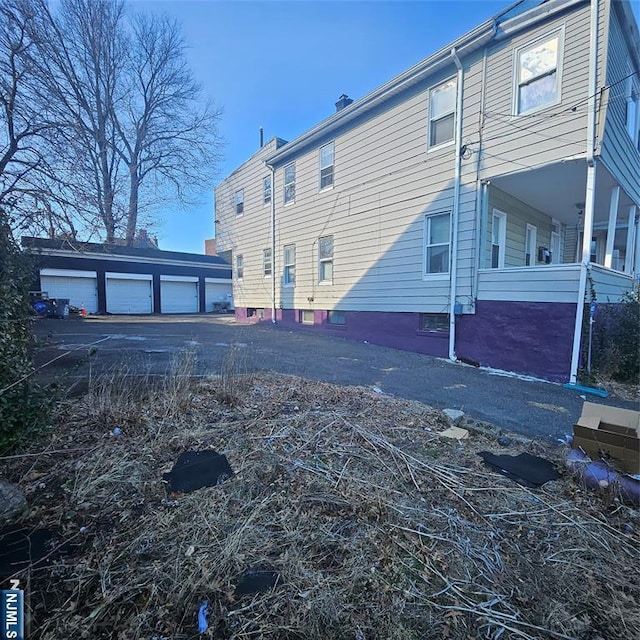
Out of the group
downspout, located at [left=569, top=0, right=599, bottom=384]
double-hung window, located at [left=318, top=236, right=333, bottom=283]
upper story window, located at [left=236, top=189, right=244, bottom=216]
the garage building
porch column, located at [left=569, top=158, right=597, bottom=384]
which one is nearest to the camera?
downspout, located at [left=569, top=0, right=599, bottom=384]

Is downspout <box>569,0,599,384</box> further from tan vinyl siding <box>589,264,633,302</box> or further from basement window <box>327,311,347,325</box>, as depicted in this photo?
basement window <box>327,311,347,325</box>

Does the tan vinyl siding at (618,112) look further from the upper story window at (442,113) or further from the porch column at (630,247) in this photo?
the upper story window at (442,113)

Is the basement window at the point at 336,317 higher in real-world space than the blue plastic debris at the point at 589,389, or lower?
higher

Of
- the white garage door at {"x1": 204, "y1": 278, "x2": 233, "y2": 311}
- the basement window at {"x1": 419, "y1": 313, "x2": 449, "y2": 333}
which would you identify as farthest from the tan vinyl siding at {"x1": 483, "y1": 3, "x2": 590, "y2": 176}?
the white garage door at {"x1": 204, "y1": 278, "x2": 233, "y2": 311}

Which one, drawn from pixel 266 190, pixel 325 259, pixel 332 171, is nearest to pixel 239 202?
pixel 266 190

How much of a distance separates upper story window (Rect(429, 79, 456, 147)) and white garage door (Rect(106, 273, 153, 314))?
809 inches

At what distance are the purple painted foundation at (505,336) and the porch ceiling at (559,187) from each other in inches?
108

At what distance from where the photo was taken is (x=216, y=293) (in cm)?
2638

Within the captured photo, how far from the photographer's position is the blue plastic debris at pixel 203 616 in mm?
1514

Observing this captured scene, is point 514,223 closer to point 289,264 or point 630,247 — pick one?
point 630,247

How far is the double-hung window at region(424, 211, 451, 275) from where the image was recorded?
7879 millimetres

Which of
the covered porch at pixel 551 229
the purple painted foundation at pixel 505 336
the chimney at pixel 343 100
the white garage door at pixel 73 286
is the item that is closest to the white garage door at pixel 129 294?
the white garage door at pixel 73 286

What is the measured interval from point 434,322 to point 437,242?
201cm

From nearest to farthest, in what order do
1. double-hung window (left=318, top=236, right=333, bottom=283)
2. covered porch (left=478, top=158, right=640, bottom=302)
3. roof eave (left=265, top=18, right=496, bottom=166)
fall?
1. covered porch (left=478, top=158, right=640, bottom=302)
2. roof eave (left=265, top=18, right=496, bottom=166)
3. double-hung window (left=318, top=236, right=333, bottom=283)
